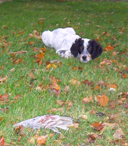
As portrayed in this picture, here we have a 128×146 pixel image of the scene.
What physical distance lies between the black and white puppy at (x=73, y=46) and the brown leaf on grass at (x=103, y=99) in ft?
5.88

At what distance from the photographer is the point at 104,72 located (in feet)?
14.8

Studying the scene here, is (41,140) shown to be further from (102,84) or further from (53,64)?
(53,64)

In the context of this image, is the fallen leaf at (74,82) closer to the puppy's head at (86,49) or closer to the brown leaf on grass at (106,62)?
the brown leaf on grass at (106,62)

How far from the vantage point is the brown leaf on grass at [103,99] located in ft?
11.0

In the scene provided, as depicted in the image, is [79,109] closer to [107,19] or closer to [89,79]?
[89,79]

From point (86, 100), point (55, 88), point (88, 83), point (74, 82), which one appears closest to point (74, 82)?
point (74, 82)

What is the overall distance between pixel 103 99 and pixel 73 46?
223 cm

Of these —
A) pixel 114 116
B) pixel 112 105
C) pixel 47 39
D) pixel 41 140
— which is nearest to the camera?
pixel 41 140

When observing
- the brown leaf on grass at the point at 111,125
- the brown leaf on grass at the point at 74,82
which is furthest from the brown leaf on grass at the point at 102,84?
the brown leaf on grass at the point at 111,125

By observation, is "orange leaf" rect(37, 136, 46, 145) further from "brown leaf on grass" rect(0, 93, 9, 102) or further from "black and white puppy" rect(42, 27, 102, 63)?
"black and white puppy" rect(42, 27, 102, 63)

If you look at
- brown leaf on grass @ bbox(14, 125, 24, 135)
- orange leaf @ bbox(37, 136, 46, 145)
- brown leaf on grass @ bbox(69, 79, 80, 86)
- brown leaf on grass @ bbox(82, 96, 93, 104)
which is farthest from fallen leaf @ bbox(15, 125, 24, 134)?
brown leaf on grass @ bbox(69, 79, 80, 86)

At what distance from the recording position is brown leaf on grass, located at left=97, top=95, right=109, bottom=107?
3340mm

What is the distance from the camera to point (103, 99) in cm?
339

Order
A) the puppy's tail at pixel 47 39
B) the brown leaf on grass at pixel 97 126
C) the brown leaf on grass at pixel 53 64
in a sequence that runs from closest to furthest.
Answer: the brown leaf on grass at pixel 97 126
the brown leaf on grass at pixel 53 64
the puppy's tail at pixel 47 39
